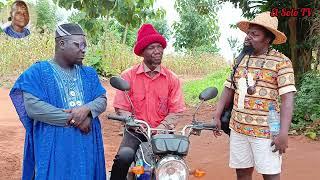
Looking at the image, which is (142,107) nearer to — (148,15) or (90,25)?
(90,25)

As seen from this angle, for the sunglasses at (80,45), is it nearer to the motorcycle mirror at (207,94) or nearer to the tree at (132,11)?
the motorcycle mirror at (207,94)

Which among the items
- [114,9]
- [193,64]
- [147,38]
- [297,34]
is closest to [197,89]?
[297,34]

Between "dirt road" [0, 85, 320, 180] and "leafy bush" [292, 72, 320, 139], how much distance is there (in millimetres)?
402

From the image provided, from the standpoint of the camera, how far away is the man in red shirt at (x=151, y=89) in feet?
11.8

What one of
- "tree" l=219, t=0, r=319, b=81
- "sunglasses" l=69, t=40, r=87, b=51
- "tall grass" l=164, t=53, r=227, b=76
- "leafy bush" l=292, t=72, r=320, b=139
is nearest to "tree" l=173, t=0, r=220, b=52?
"tall grass" l=164, t=53, r=227, b=76

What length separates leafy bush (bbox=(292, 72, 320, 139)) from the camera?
25.1 feet

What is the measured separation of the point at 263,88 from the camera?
3480 millimetres

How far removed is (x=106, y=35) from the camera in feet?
61.5

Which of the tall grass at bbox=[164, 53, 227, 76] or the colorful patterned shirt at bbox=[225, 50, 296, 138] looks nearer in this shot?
the colorful patterned shirt at bbox=[225, 50, 296, 138]

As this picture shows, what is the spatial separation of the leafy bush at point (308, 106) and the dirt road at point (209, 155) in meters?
0.40

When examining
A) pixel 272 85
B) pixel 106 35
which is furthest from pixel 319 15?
pixel 106 35

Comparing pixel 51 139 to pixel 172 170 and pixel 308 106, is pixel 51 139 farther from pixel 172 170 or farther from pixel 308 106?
pixel 308 106

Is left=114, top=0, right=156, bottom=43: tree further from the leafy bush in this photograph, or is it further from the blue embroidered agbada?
the leafy bush

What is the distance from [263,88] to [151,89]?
868 mm
